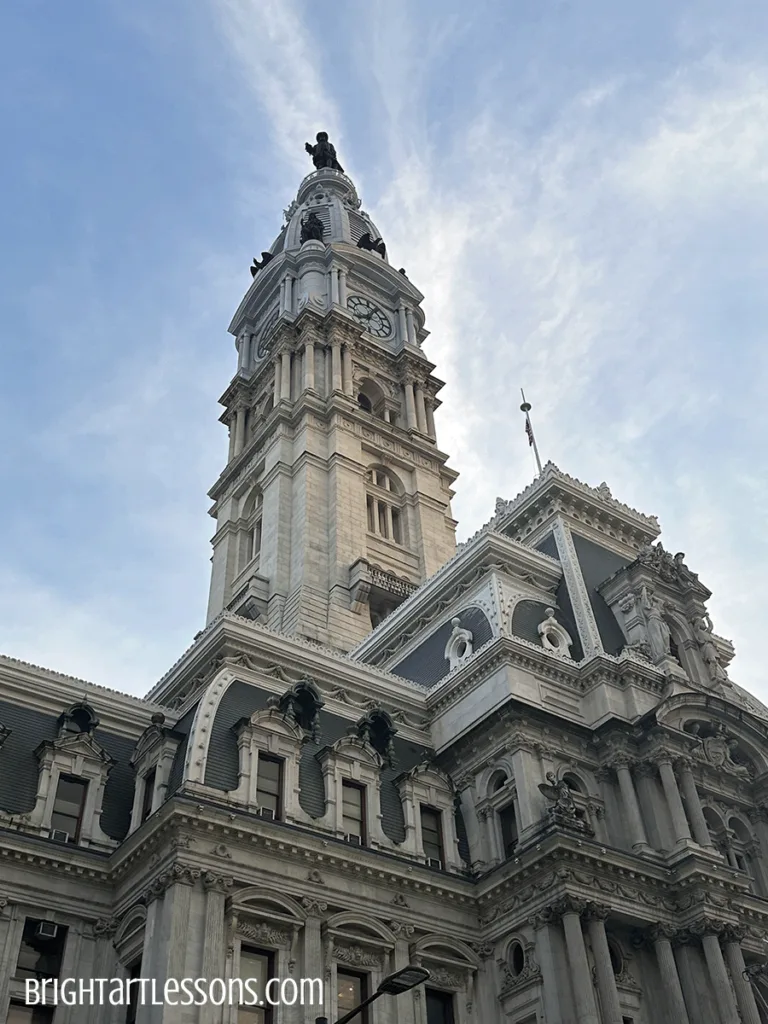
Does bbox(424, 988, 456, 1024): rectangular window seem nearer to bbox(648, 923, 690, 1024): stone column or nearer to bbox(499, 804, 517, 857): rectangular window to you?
bbox(499, 804, 517, 857): rectangular window

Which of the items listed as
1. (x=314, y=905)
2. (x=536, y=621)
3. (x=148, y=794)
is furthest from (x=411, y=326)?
(x=314, y=905)

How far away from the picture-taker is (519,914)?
118 ft

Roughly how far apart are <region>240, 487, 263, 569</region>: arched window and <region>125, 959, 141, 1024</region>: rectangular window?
43686 mm

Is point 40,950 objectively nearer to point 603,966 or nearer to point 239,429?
point 603,966

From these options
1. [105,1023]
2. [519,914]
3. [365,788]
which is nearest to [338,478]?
[365,788]

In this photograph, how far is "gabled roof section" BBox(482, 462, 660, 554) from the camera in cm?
5325

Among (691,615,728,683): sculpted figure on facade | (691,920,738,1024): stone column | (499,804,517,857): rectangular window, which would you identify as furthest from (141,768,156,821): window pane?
(691,615,728,683): sculpted figure on facade

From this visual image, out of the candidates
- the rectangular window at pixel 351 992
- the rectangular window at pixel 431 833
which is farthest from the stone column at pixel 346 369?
the rectangular window at pixel 351 992

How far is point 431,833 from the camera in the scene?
39469mm

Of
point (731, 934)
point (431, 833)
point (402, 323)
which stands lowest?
point (731, 934)

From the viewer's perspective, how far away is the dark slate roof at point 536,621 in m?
45.0

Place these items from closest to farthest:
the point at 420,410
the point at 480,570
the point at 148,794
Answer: the point at 148,794 → the point at 480,570 → the point at 420,410

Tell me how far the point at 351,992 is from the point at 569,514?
1062 inches

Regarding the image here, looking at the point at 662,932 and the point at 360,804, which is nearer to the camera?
the point at 662,932
